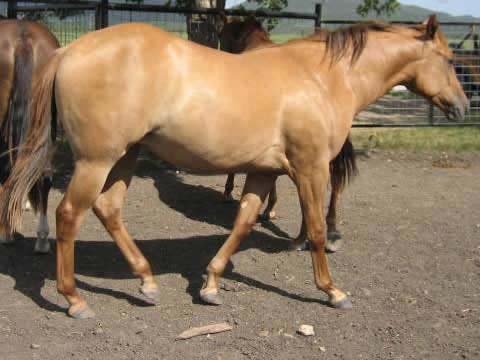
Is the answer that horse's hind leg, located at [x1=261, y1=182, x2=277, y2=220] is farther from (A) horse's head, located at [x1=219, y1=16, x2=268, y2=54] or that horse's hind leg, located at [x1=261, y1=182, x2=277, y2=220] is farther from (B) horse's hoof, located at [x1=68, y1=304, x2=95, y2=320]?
(B) horse's hoof, located at [x1=68, y1=304, x2=95, y2=320]

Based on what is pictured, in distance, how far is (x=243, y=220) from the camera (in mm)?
4367

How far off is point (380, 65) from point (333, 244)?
1.66 m

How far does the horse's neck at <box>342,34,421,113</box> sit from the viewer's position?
4.32 meters

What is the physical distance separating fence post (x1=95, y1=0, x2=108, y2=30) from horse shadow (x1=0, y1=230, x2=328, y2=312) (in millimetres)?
3294

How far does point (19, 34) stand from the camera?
509 cm

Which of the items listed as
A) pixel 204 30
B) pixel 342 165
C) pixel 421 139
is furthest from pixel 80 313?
pixel 421 139

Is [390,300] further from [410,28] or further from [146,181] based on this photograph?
[146,181]

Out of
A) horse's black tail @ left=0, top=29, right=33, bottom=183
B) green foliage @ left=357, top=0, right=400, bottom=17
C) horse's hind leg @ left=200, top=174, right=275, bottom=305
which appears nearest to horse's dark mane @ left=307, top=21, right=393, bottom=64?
horse's hind leg @ left=200, top=174, right=275, bottom=305

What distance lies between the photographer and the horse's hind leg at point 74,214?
3707mm

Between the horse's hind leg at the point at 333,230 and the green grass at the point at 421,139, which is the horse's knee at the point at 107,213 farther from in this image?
the green grass at the point at 421,139

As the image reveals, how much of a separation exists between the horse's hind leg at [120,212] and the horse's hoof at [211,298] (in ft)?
0.99

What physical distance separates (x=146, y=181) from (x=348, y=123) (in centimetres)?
383

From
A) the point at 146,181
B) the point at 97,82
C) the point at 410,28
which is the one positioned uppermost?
the point at 410,28

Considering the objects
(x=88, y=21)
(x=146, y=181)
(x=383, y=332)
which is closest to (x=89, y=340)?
(x=383, y=332)
